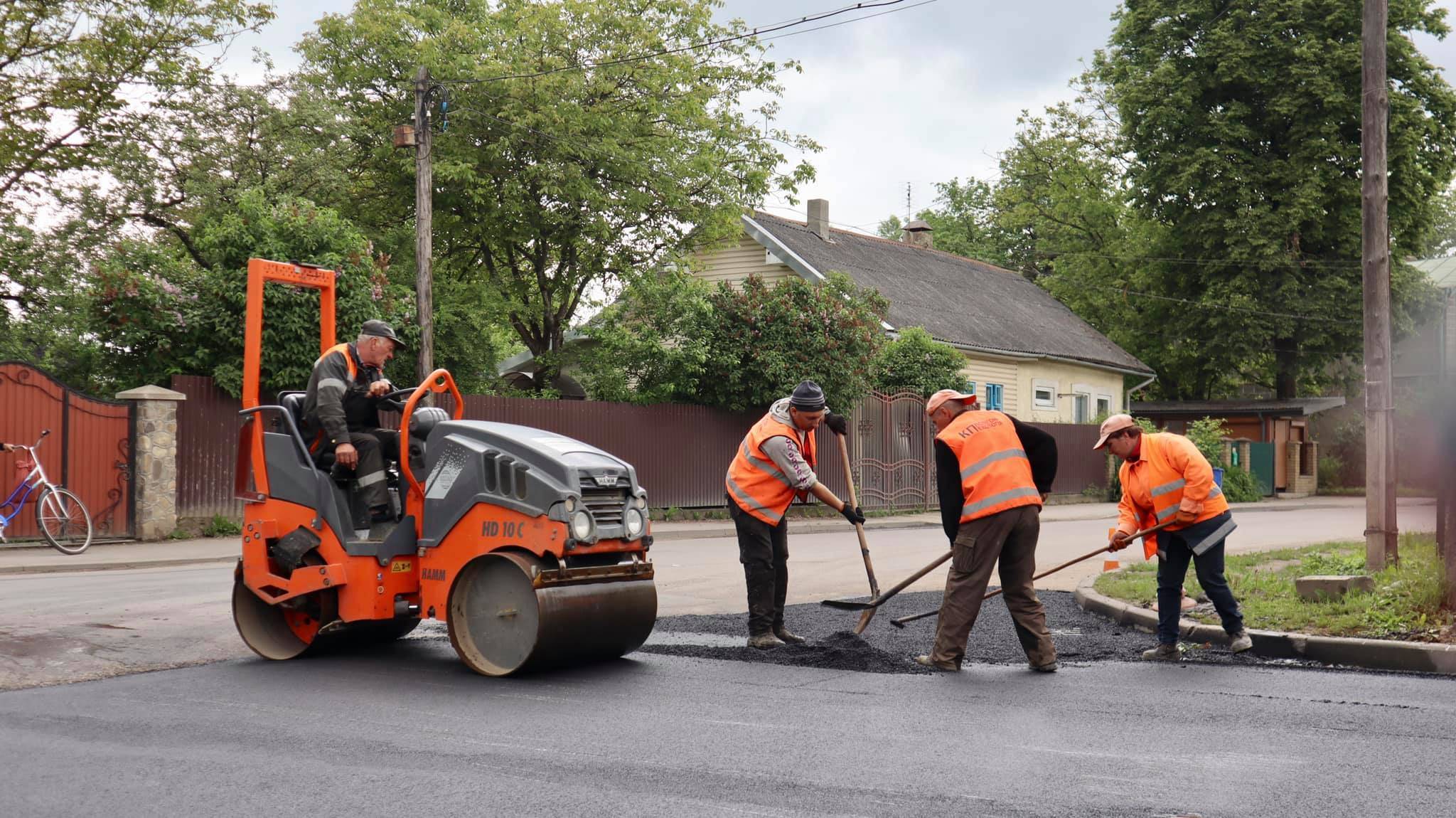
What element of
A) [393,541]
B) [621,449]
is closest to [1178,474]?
[393,541]

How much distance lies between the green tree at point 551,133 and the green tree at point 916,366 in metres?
4.23

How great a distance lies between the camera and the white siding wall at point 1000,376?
99.2 feet

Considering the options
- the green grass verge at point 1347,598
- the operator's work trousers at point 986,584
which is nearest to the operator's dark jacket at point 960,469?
the operator's work trousers at point 986,584

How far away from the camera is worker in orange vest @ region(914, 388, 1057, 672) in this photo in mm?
7145

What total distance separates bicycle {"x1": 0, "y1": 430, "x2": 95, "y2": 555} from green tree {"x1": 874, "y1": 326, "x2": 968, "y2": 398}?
1515 centimetres

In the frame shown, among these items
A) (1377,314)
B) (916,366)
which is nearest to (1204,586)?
(1377,314)

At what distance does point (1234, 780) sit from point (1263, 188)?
3271cm

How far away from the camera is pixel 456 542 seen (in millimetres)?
6742

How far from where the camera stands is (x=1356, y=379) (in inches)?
1473

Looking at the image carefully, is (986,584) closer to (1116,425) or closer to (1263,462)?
(1116,425)

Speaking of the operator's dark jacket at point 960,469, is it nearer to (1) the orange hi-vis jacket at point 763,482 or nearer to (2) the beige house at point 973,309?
(1) the orange hi-vis jacket at point 763,482

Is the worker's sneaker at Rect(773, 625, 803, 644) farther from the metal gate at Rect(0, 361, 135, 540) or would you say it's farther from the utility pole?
the metal gate at Rect(0, 361, 135, 540)

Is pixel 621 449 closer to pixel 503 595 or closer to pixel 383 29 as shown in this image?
pixel 383 29

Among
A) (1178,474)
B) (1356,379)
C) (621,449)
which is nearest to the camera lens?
(1178,474)
